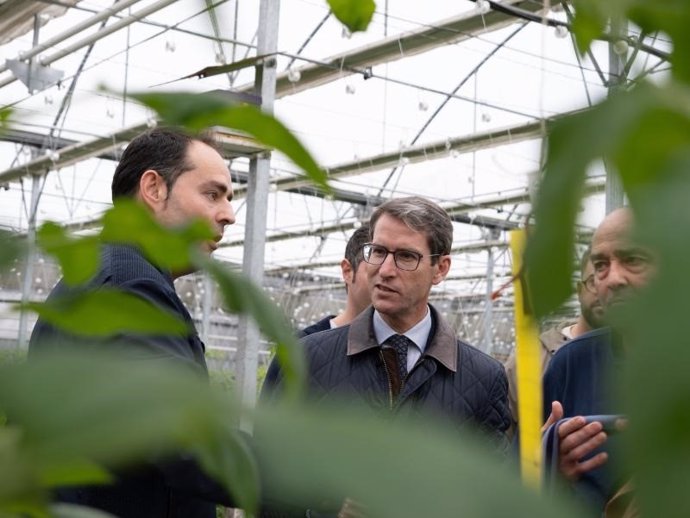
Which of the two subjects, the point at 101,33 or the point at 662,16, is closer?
the point at 662,16

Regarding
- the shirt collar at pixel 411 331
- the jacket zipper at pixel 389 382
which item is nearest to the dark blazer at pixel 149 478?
the jacket zipper at pixel 389 382

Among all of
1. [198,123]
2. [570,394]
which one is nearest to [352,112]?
[570,394]

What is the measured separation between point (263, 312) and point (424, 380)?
262 cm

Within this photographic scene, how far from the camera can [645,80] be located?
0.28 metres

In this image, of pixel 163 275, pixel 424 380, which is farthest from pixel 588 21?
pixel 424 380

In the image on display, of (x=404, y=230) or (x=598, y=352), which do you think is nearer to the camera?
(x=598, y=352)

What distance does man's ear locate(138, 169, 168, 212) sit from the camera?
236 centimetres

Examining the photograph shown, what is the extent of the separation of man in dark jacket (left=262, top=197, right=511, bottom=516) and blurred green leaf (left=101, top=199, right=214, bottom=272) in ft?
7.96

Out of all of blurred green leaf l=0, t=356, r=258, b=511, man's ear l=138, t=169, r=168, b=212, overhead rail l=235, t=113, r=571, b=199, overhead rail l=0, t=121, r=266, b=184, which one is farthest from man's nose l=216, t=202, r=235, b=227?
overhead rail l=0, t=121, r=266, b=184

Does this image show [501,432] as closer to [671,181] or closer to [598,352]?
[598,352]

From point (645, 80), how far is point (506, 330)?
2366cm

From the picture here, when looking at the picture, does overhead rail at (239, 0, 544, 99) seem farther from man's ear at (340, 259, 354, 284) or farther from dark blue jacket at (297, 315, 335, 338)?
dark blue jacket at (297, 315, 335, 338)

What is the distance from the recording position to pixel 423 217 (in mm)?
3342

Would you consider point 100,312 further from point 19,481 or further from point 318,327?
point 318,327
